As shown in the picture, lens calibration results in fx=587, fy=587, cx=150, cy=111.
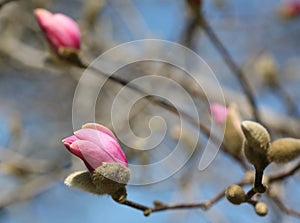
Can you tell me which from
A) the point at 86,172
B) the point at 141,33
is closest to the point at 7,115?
the point at 141,33

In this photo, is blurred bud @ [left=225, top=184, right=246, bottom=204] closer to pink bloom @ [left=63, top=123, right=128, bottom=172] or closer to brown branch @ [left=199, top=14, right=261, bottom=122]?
pink bloom @ [left=63, top=123, right=128, bottom=172]

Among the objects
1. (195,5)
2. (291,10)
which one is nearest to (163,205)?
(195,5)

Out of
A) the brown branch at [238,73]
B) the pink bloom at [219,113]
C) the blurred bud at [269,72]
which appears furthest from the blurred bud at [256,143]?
the blurred bud at [269,72]

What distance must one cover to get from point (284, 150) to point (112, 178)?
0.83 feet

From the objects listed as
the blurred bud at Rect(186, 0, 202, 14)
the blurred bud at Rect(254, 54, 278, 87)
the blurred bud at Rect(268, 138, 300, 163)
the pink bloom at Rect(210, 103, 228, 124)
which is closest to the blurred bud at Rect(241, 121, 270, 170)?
the blurred bud at Rect(268, 138, 300, 163)

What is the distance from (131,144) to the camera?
1514mm

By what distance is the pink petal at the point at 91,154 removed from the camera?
0.77 metres

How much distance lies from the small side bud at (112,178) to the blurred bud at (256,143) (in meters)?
0.17

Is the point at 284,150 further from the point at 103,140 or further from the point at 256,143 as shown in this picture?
the point at 103,140

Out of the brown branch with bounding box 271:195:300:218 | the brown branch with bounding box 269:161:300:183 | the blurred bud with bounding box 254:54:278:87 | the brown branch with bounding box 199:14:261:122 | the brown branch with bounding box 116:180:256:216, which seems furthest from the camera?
the blurred bud with bounding box 254:54:278:87

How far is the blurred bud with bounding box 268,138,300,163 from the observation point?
0.85 meters

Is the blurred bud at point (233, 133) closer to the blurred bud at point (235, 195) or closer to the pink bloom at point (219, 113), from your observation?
the pink bloom at point (219, 113)

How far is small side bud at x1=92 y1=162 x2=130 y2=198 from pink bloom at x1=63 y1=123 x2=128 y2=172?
1 cm

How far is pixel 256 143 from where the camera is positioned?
2.67ft
